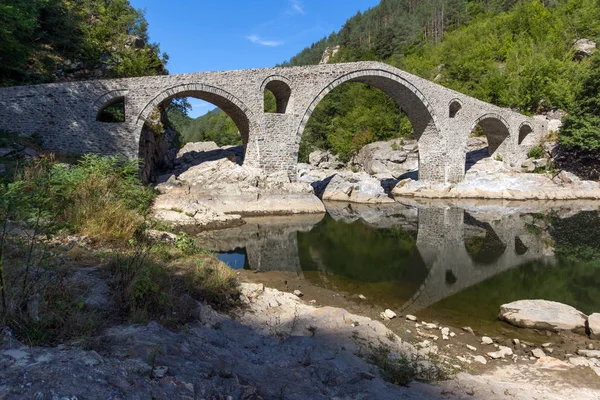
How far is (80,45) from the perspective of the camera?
668 inches

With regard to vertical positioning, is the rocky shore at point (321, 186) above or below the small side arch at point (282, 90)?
below

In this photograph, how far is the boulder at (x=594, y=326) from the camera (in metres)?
4.80

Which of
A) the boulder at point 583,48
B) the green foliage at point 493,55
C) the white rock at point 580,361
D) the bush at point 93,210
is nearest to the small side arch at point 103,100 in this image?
the bush at point 93,210

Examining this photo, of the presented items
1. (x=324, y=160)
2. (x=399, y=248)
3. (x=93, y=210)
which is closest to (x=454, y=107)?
(x=324, y=160)

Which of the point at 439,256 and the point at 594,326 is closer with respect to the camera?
the point at 594,326

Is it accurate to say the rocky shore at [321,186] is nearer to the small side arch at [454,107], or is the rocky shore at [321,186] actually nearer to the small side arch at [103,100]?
the small side arch at [103,100]

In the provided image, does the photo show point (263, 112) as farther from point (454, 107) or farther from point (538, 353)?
point (538, 353)

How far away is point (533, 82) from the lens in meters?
27.9

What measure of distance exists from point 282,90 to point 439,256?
12.2 meters

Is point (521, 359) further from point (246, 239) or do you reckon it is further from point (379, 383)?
point (246, 239)

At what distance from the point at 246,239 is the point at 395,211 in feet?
29.3

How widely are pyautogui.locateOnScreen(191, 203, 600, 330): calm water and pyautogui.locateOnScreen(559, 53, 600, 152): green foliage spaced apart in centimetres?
711

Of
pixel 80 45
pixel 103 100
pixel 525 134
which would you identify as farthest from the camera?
pixel 525 134

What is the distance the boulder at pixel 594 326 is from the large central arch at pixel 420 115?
15718 mm
